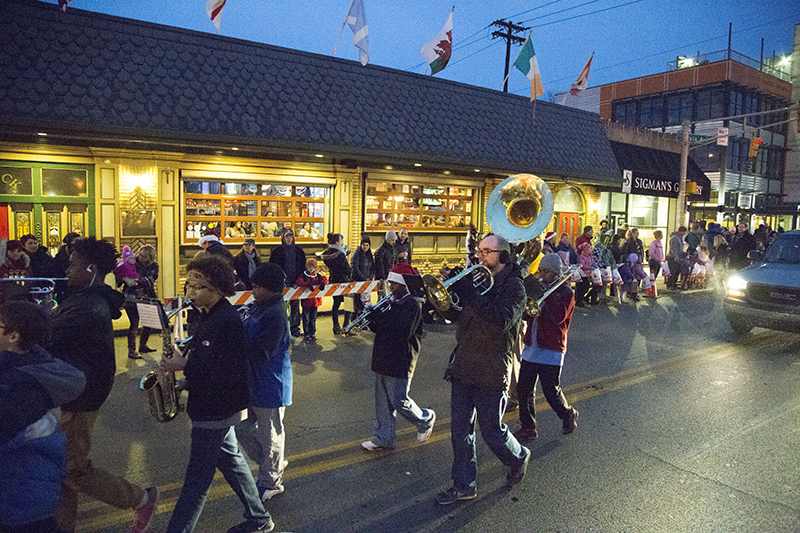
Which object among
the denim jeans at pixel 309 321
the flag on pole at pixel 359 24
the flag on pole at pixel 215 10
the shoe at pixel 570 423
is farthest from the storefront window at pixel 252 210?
the shoe at pixel 570 423

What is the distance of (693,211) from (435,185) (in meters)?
23.9

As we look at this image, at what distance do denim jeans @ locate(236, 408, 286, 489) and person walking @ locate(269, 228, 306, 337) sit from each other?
202 inches

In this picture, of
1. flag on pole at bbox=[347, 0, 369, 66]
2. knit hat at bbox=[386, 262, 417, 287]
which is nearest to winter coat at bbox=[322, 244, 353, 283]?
flag on pole at bbox=[347, 0, 369, 66]

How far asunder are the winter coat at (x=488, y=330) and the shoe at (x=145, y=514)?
2262 mm

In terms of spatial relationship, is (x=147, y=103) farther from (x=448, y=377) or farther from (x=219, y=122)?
(x=448, y=377)

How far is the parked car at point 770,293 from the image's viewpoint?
9.05 metres

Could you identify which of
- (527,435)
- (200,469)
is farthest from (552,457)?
(200,469)

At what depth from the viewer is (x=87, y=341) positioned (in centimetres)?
324

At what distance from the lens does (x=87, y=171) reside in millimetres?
10547

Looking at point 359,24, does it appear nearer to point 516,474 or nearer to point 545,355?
point 545,355

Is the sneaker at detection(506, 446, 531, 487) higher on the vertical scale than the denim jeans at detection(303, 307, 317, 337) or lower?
lower

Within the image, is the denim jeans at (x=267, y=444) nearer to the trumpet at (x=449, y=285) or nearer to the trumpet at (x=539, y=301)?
the trumpet at (x=449, y=285)

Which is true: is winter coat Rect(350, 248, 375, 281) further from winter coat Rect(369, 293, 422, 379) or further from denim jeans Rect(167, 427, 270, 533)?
denim jeans Rect(167, 427, 270, 533)

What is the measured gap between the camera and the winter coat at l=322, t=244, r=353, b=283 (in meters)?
9.75
